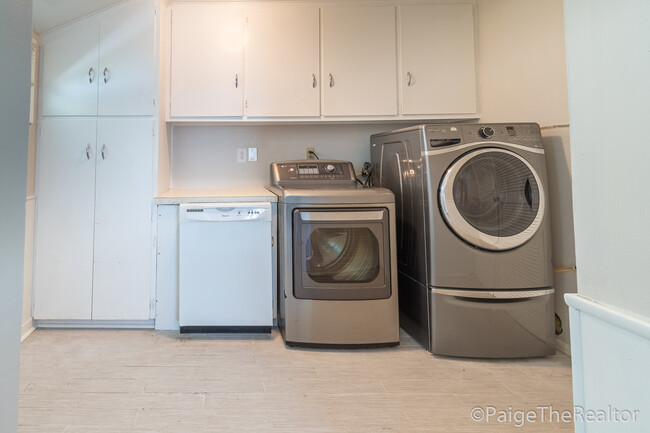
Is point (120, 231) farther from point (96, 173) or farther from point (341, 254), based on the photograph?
point (341, 254)

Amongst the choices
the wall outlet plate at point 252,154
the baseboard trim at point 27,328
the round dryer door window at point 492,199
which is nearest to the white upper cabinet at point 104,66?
the wall outlet plate at point 252,154

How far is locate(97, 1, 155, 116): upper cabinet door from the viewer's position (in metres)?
2.33

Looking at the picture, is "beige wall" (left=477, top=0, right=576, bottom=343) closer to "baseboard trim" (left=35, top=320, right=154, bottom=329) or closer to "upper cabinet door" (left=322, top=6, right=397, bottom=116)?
"upper cabinet door" (left=322, top=6, right=397, bottom=116)

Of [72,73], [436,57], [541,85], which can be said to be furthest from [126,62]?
[541,85]

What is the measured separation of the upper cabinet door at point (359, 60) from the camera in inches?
101

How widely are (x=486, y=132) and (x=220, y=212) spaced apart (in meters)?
1.66

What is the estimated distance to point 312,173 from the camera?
2.62m

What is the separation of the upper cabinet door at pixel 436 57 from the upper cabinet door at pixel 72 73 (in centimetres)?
215

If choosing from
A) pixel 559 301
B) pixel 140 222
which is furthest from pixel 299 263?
pixel 559 301

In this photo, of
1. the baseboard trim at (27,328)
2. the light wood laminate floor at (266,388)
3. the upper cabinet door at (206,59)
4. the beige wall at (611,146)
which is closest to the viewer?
the beige wall at (611,146)

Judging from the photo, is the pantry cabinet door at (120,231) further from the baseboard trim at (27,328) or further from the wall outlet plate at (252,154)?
the wall outlet plate at (252,154)

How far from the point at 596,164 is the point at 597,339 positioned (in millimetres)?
298

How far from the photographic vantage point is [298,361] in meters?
1.95

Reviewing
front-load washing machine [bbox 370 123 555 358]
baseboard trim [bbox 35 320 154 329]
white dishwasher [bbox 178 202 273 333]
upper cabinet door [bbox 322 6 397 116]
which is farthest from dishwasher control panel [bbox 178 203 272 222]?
front-load washing machine [bbox 370 123 555 358]
